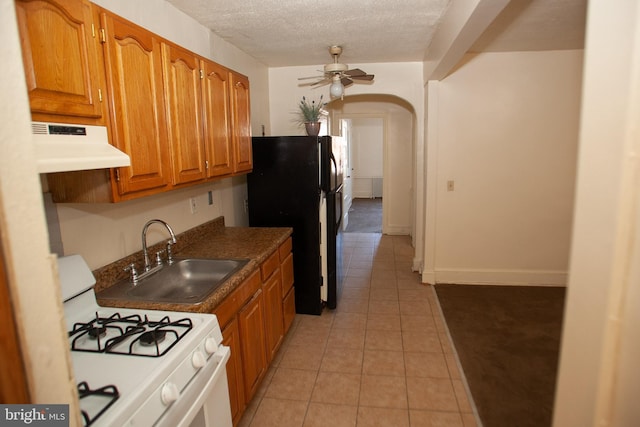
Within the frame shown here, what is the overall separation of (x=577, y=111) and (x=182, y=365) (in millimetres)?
4124

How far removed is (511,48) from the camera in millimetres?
3553

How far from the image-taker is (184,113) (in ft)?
6.61

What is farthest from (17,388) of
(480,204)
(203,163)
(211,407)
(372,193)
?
(372,193)

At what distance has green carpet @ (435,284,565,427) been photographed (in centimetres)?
221

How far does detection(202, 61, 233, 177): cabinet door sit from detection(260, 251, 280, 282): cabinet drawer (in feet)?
2.09

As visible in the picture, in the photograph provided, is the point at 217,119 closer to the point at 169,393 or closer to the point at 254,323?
the point at 254,323

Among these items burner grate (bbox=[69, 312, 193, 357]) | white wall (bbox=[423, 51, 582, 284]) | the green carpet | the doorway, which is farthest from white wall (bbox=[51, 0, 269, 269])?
the doorway

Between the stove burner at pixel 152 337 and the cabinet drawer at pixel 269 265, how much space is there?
98 centimetres

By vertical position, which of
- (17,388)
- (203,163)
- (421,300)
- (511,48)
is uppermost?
(511,48)

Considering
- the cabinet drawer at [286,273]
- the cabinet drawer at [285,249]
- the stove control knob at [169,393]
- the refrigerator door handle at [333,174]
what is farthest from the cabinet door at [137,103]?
the refrigerator door handle at [333,174]

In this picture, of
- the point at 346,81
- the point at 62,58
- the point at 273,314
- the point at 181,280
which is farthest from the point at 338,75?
the point at 62,58

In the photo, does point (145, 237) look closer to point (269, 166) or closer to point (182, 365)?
point (182, 365)

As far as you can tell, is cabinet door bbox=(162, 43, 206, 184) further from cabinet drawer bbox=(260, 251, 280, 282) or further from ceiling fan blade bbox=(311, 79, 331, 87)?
ceiling fan blade bbox=(311, 79, 331, 87)

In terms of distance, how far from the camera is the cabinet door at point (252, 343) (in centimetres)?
203
